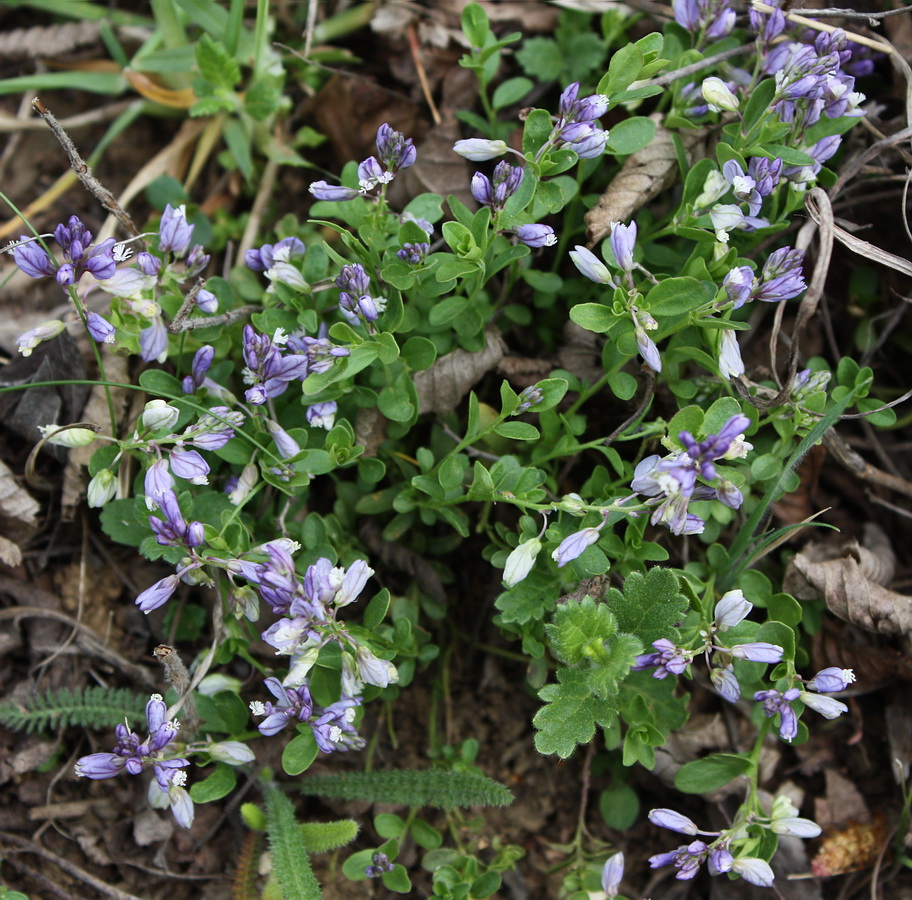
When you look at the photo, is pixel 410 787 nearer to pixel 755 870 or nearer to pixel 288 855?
pixel 288 855

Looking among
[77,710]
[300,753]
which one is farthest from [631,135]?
[77,710]

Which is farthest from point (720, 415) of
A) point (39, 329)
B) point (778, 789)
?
point (39, 329)

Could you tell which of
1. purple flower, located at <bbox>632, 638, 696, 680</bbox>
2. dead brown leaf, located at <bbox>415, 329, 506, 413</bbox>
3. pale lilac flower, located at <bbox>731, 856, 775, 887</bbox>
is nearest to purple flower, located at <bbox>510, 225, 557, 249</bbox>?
dead brown leaf, located at <bbox>415, 329, 506, 413</bbox>

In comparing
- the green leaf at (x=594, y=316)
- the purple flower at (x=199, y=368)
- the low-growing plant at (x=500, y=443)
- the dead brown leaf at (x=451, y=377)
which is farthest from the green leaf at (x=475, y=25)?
the purple flower at (x=199, y=368)

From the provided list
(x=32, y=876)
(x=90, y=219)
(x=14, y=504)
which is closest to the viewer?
(x=32, y=876)

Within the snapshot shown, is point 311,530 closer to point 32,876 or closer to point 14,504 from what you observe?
point 14,504
